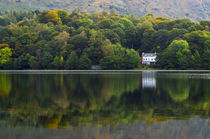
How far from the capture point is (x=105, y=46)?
112 meters

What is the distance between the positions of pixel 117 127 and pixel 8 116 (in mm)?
6299

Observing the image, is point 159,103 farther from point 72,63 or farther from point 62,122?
point 72,63

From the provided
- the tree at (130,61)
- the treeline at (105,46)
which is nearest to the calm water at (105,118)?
the treeline at (105,46)

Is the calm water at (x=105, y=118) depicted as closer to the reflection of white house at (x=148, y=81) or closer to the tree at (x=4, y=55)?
the reflection of white house at (x=148, y=81)

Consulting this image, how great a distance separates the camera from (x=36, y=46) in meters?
125

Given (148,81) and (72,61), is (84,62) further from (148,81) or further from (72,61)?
(148,81)

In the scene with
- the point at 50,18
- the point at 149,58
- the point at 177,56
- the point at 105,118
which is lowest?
the point at 105,118

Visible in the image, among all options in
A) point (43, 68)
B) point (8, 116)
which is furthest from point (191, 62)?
point (8, 116)

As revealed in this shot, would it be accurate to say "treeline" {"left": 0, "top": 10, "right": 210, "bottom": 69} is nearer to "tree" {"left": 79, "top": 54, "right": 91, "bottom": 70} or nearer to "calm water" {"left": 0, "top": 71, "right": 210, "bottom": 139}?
"tree" {"left": 79, "top": 54, "right": 91, "bottom": 70}

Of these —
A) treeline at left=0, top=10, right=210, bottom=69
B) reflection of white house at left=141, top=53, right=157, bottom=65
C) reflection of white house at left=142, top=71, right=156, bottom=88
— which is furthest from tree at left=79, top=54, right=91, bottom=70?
reflection of white house at left=142, top=71, right=156, bottom=88

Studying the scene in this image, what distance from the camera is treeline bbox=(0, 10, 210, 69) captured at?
10370 centimetres

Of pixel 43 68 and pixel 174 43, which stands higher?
pixel 174 43

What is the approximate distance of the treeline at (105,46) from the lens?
103700 millimetres

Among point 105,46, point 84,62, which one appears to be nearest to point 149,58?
point 105,46
